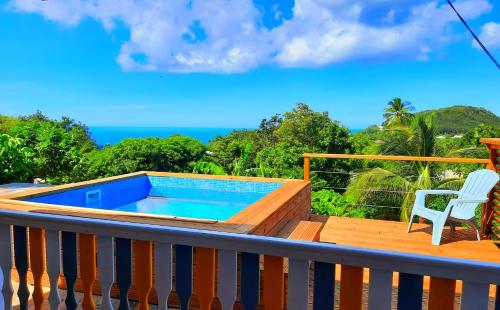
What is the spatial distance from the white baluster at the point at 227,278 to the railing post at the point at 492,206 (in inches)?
169

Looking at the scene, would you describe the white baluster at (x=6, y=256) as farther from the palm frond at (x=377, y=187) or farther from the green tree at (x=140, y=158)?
the green tree at (x=140, y=158)

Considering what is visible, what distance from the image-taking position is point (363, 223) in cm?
530

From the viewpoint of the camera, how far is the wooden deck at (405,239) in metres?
4.05

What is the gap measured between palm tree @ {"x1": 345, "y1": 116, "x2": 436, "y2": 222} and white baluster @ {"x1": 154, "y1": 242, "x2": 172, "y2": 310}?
5311 mm

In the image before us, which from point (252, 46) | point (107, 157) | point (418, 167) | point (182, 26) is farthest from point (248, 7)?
point (418, 167)

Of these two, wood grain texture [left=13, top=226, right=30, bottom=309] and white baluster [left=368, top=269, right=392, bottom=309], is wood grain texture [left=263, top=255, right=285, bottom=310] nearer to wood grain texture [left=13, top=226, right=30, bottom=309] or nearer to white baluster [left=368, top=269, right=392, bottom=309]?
white baluster [left=368, top=269, right=392, bottom=309]

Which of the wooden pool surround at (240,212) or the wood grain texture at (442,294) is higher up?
the wood grain texture at (442,294)

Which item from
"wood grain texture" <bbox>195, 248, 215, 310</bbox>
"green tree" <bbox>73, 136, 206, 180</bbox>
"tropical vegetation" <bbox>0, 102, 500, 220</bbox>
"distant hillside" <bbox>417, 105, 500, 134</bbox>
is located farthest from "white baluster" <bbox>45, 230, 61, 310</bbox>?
"distant hillside" <bbox>417, 105, 500, 134</bbox>

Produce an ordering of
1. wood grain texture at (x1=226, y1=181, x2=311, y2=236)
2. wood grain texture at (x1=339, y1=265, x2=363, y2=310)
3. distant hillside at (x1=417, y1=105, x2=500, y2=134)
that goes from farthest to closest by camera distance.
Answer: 1. distant hillside at (x1=417, y1=105, x2=500, y2=134)
2. wood grain texture at (x1=226, y1=181, x2=311, y2=236)
3. wood grain texture at (x1=339, y1=265, x2=363, y2=310)

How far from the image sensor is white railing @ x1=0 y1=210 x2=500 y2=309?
3.45ft

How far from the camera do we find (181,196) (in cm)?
680

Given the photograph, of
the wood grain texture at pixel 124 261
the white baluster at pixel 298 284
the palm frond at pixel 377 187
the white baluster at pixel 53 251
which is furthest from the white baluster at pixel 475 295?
the palm frond at pixel 377 187

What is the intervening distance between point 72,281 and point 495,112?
103 ft

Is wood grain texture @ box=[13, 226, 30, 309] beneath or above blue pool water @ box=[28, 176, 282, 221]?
above
